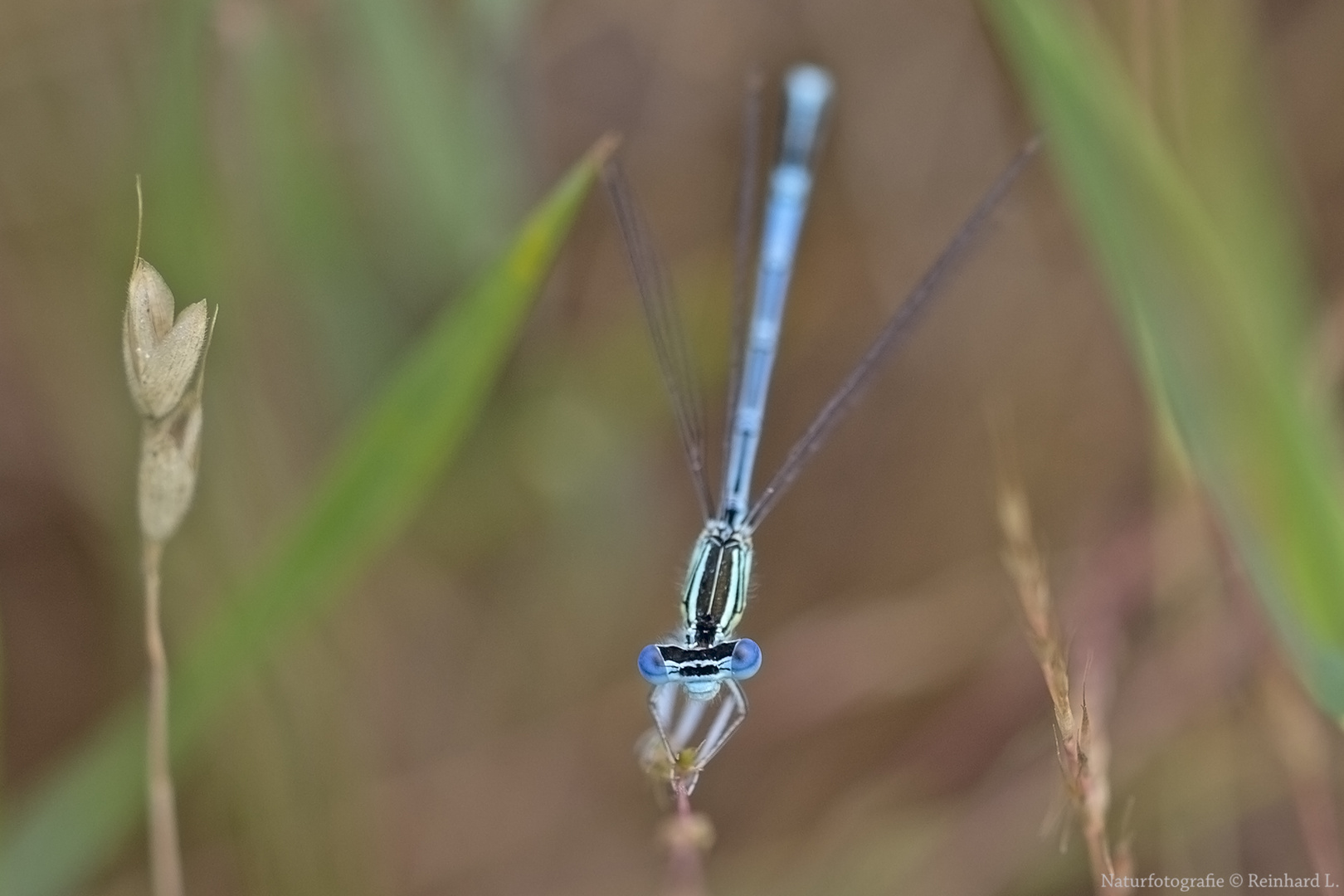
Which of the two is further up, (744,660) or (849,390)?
(849,390)

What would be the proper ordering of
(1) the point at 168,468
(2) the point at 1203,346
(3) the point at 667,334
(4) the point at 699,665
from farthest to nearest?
(3) the point at 667,334, (2) the point at 1203,346, (4) the point at 699,665, (1) the point at 168,468

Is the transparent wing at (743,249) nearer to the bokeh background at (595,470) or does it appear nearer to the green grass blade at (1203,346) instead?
the bokeh background at (595,470)

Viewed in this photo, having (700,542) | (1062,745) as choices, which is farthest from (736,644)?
(1062,745)

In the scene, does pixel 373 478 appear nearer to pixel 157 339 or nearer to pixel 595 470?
pixel 157 339

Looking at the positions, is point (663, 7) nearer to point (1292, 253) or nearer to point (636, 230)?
point (636, 230)

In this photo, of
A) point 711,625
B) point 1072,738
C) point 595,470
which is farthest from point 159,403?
point 595,470

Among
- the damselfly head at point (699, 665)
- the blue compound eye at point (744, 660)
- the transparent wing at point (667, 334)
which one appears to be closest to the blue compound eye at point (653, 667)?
the damselfly head at point (699, 665)

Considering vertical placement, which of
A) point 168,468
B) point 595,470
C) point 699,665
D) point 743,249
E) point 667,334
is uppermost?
point 743,249

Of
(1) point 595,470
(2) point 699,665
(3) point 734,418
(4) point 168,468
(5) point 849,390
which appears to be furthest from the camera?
(1) point 595,470
